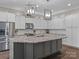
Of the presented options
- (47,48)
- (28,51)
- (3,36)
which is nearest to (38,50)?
(28,51)

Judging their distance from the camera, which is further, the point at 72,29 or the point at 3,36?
the point at 72,29

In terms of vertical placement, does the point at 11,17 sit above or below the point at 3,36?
above

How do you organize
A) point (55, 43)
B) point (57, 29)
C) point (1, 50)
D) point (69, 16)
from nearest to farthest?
point (55, 43), point (1, 50), point (69, 16), point (57, 29)

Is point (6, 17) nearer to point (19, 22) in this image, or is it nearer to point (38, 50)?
point (19, 22)

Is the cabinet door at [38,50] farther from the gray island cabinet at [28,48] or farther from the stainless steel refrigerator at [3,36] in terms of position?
the stainless steel refrigerator at [3,36]

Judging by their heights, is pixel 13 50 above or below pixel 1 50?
above

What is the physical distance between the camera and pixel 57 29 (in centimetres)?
860

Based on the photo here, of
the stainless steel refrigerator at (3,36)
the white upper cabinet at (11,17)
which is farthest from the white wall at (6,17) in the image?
the stainless steel refrigerator at (3,36)

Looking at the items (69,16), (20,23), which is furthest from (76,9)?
(20,23)

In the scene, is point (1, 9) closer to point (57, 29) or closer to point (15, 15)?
point (15, 15)

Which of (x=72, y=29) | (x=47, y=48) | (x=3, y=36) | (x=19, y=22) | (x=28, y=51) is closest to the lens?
(x=28, y=51)

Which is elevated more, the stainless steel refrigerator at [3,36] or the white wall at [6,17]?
the white wall at [6,17]

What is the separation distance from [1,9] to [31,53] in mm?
4019

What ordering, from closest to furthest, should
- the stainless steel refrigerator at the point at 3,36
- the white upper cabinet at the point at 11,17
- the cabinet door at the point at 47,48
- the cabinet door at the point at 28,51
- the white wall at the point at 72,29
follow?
the cabinet door at the point at 28,51 < the cabinet door at the point at 47,48 < the stainless steel refrigerator at the point at 3,36 < the white upper cabinet at the point at 11,17 < the white wall at the point at 72,29
